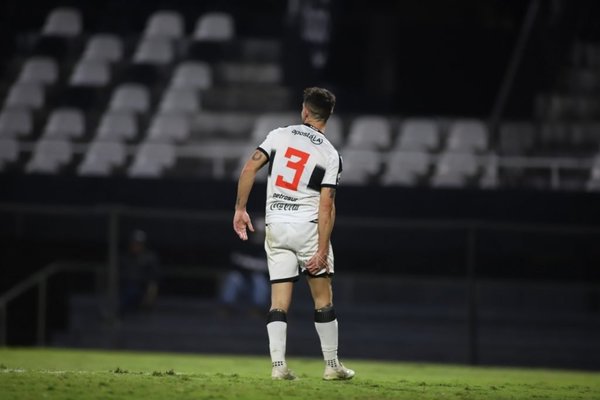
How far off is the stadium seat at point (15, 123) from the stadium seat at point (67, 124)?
31cm

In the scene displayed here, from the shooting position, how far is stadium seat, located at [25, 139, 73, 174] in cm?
1841

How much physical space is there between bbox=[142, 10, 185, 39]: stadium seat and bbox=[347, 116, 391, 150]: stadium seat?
482cm

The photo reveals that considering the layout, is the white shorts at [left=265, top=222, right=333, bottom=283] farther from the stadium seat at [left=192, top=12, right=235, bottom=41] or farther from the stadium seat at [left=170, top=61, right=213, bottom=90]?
the stadium seat at [left=192, top=12, right=235, bottom=41]

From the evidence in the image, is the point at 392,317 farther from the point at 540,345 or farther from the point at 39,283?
the point at 39,283

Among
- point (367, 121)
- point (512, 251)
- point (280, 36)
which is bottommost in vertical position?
point (512, 251)

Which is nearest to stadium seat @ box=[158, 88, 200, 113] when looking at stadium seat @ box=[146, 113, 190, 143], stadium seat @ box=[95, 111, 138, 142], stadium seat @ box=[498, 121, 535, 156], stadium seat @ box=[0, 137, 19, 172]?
stadium seat @ box=[146, 113, 190, 143]

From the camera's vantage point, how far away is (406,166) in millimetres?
17891

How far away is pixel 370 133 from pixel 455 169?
6.30ft

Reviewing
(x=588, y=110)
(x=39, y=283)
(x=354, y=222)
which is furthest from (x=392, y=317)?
(x=588, y=110)

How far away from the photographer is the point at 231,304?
1598 cm

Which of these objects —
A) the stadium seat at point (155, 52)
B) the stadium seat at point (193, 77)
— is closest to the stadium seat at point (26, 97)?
the stadium seat at point (155, 52)

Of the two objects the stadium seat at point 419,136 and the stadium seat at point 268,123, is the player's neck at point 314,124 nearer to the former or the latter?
the stadium seat at point 268,123

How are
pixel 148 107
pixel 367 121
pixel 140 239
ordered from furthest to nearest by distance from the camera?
pixel 148 107 < pixel 367 121 < pixel 140 239

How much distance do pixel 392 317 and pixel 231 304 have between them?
2.13 m
